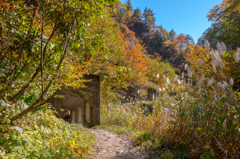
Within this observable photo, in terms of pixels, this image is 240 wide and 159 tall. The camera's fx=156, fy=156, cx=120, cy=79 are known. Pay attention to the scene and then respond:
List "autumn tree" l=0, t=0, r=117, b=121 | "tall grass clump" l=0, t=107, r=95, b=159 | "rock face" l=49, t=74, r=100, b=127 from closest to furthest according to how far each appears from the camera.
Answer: "autumn tree" l=0, t=0, r=117, b=121 → "tall grass clump" l=0, t=107, r=95, b=159 → "rock face" l=49, t=74, r=100, b=127

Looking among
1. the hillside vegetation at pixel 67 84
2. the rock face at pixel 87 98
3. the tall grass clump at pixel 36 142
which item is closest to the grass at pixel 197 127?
the hillside vegetation at pixel 67 84

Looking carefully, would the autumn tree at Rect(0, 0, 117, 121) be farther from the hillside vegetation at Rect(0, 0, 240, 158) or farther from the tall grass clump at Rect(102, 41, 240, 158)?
the tall grass clump at Rect(102, 41, 240, 158)

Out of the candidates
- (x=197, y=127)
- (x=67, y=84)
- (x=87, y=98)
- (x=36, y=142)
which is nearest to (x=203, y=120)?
(x=197, y=127)

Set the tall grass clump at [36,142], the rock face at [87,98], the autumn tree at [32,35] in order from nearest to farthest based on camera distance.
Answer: the autumn tree at [32,35] → the tall grass clump at [36,142] → the rock face at [87,98]

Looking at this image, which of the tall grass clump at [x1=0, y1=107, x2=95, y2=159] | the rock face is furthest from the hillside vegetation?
the rock face

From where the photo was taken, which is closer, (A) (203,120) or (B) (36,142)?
(A) (203,120)

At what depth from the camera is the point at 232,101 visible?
2.58 metres

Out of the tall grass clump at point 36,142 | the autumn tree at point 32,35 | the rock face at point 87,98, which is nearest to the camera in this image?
the autumn tree at point 32,35

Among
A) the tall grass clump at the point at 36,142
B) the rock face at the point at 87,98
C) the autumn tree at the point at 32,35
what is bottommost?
the tall grass clump at the point at 36,142

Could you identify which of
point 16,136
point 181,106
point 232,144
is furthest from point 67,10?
point 232,144

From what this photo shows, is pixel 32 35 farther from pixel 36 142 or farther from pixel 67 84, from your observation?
pixel 36 142

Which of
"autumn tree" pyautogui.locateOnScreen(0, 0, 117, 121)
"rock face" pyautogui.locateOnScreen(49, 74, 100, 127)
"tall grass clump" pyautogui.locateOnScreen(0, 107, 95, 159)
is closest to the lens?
"autumn tree" pyautogui.locateOnScreen(0, 0, 117, 121)

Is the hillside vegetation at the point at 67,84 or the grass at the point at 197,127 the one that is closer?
the hillside vegetation at the point at 67,84

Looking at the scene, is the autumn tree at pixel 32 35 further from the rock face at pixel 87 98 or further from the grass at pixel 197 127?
the rock face at pixel 87 98
